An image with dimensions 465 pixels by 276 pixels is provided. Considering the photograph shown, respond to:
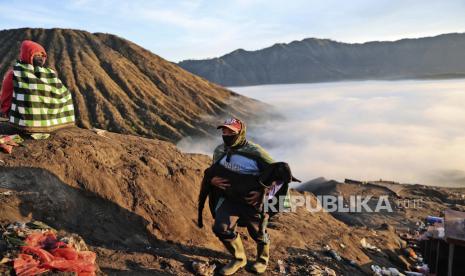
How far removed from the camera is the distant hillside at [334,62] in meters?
110

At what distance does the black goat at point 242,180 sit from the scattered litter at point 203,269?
662 mm

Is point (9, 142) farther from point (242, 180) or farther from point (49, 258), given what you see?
point (242, 180)

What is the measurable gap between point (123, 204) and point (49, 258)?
193 cm

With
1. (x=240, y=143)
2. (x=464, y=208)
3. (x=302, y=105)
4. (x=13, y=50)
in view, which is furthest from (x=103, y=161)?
(x=302, y=105)

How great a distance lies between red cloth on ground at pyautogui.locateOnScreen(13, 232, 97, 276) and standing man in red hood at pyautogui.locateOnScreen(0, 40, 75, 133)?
209cm

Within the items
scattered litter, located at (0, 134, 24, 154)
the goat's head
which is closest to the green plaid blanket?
scattered litter, located at (0, 134, 24, 154)

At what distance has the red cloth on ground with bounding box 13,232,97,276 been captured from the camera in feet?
11.3

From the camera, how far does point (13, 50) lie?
3259 centimetres

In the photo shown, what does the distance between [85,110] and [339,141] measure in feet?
72.1

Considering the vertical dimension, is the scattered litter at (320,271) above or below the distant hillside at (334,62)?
below

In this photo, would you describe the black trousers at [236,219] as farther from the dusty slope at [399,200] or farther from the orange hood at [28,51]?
the dusty slope at [399,200]

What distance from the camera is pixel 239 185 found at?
4648 millimetres

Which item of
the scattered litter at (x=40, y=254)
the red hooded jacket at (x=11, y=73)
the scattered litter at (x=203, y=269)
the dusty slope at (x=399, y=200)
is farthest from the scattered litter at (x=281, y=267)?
the dusty slope at (x=399, y=200)

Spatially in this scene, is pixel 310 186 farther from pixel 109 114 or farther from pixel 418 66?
pixel 418 66
